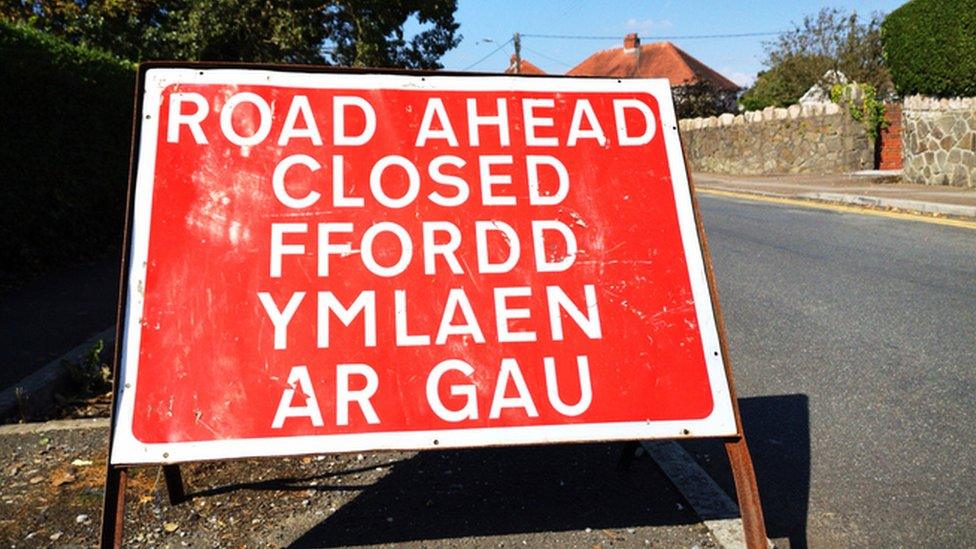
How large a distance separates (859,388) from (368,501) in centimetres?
285

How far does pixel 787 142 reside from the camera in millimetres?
22141

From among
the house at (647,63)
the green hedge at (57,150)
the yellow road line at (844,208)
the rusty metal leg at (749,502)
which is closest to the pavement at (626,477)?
the rusty metal leg at (749,502)

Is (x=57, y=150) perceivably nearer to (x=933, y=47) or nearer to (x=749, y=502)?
(x=749, y=502)

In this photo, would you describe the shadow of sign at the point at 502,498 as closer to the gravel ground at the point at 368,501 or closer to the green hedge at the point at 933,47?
the gravel ground at the point at 368,501

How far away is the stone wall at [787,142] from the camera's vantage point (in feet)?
66.6

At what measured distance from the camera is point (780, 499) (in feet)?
10.6

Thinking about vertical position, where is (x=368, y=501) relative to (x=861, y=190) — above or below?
below

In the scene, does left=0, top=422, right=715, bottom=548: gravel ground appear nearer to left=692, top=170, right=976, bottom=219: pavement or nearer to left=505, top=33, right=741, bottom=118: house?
left=692, top=170, right=976, bottom=219: pavement

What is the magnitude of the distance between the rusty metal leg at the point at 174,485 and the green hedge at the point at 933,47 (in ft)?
46.2

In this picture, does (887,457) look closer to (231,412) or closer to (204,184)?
(231,412)

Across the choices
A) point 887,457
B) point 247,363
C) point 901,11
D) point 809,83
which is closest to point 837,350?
point 887,457

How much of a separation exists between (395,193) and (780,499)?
1.93 metres

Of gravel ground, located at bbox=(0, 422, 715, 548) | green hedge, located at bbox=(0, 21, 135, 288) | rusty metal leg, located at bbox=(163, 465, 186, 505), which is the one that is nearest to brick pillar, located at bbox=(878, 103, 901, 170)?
green hedge, located at bbox=(0, 21, 135, 288)

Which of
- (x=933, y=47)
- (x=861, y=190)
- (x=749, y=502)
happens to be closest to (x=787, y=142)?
(x=861, y=190)
